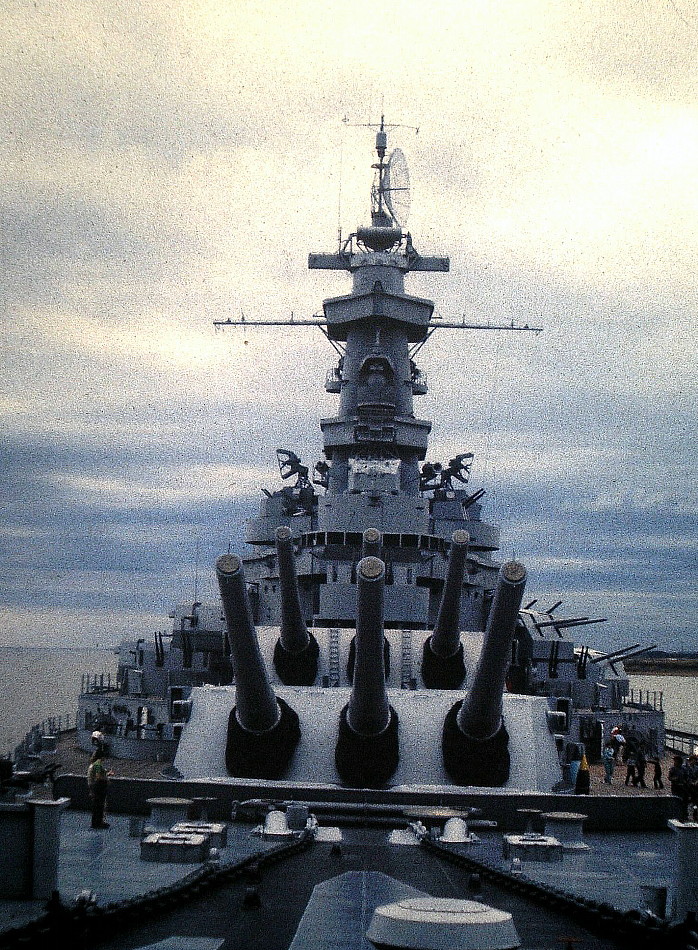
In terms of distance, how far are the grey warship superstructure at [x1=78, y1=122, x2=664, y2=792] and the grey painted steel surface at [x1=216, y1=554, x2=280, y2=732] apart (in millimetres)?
20

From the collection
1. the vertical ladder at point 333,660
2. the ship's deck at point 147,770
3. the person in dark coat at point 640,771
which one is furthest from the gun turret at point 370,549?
the person in dark coat at point 640,771

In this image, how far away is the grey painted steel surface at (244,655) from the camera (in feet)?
37.4

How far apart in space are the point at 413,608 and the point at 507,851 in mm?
9851

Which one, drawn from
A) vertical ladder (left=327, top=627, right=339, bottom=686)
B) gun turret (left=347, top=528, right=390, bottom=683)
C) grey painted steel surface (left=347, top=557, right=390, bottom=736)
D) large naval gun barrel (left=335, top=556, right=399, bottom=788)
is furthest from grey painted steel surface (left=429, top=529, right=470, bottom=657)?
grey painted steel surface (left=347, top=557, right=390, bottom=736)

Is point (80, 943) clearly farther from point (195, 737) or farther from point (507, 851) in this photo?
point (195, 737)

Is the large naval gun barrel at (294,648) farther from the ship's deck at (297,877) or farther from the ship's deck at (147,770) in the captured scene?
the ship's deck at (297,877)

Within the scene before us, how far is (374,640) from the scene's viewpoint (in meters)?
11.5

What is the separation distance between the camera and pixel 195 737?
13.6 m

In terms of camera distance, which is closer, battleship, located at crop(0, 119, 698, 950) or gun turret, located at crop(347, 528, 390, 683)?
battleship, located at crop(0, 119, 698, 950)

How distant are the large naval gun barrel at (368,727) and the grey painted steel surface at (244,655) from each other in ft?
2.76

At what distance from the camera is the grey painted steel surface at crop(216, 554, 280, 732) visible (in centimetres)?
1140

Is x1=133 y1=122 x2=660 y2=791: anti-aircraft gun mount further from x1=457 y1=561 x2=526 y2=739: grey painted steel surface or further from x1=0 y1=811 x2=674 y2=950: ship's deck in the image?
x1=0 y1=811 x2=674 y2=950: ship's deck

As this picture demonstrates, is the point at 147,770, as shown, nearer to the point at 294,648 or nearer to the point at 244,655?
the point at 294,648

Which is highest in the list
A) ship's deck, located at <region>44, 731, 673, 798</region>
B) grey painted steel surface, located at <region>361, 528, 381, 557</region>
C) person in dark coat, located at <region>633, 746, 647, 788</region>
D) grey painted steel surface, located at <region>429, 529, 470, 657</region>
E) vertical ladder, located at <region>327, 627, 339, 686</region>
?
grey painted steel surface, located at <region>361, 528, 381, 557</region>
